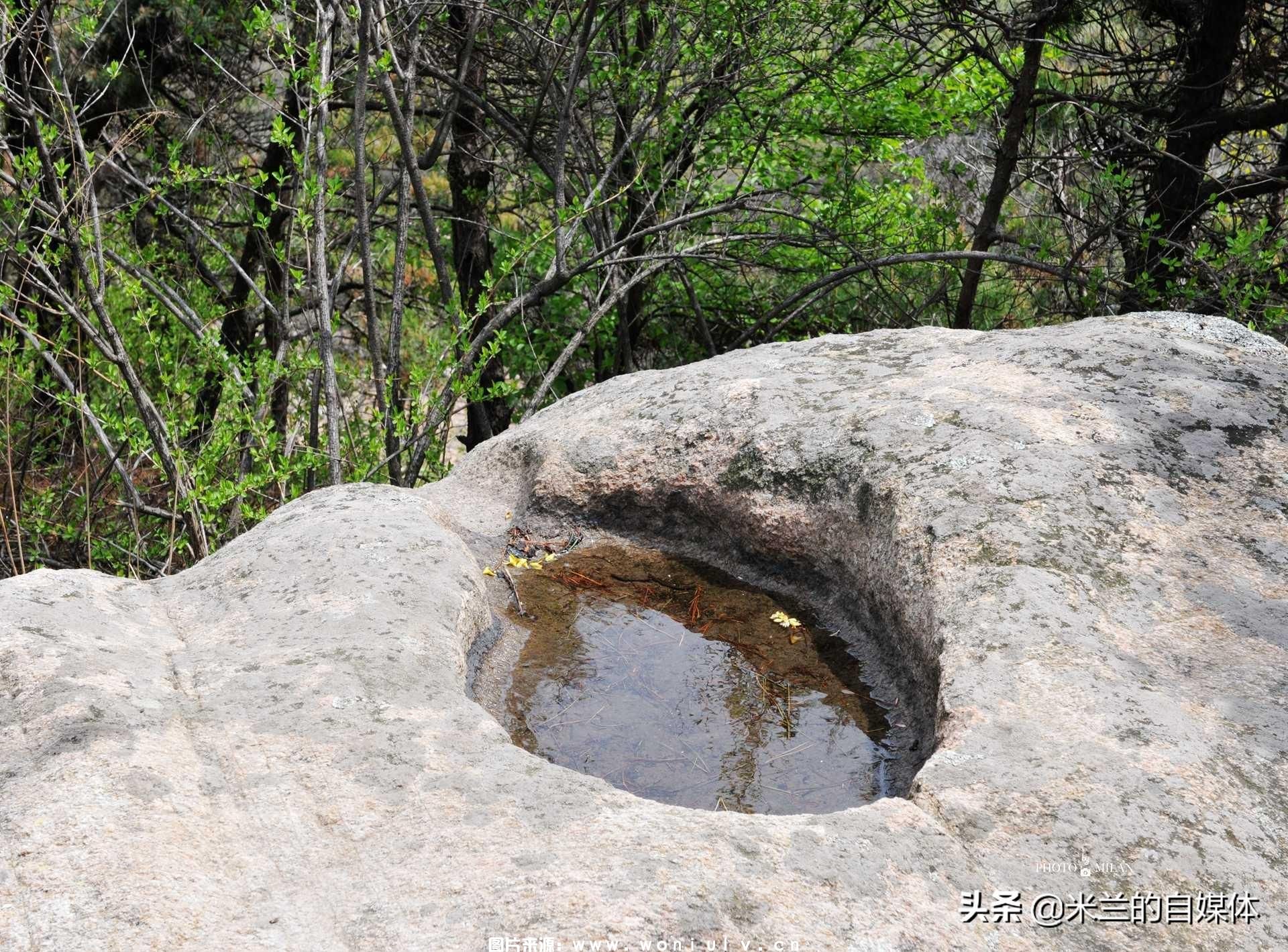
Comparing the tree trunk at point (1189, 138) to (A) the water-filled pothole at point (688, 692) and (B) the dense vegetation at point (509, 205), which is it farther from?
(A) the water-filled pothole at point (688, 692)

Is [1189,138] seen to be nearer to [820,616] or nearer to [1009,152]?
[1009,152]

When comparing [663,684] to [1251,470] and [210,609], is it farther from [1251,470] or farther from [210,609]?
[1251,470]

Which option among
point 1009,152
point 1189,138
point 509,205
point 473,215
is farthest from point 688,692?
point 509,205

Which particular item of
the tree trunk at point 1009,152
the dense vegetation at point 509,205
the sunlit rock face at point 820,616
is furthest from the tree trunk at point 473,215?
the sunlit rock face at point 820,616

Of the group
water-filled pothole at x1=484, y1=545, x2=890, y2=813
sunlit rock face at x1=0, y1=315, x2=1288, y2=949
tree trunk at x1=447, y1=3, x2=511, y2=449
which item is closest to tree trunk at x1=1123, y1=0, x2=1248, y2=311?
sunlit rock face at x1=0, y1=315, x2=1288, y2=949

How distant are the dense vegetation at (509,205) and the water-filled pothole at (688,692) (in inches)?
51.7

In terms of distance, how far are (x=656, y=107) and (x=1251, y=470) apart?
3.50m

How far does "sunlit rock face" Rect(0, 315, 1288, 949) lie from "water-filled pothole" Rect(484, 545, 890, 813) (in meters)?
0.11

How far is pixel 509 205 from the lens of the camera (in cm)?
773

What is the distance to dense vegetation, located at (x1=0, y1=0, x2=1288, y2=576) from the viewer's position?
13.4ft

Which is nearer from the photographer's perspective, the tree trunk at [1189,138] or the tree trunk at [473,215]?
the tree trunk at [1189,138]

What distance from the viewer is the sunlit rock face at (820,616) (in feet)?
5.53

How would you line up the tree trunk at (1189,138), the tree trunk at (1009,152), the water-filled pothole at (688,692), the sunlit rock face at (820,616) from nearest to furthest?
the sunlit rock face at (820,616)
the water-filled pothole at (688,692)
the tree trunk at (1189,138)
the tree trunk at (1009,152)

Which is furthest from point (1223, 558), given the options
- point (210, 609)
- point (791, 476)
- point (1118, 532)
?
point (210, 609)
